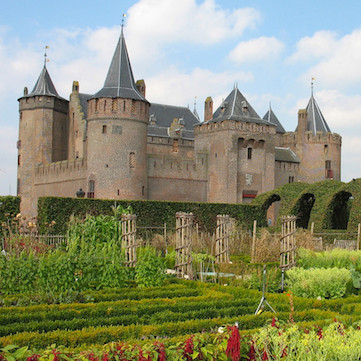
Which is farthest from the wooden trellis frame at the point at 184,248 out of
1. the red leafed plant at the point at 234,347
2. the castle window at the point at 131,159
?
the castle window at the point at 131,159

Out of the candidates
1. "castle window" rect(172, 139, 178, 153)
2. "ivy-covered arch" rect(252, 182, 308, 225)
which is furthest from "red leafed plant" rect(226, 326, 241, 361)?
"castle window" rect(172, 139, 178, 153)

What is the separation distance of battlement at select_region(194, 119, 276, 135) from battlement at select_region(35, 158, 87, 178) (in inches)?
382

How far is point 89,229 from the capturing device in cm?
1357

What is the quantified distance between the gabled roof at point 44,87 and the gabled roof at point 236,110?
1243 cm

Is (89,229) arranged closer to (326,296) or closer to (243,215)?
(326,296)

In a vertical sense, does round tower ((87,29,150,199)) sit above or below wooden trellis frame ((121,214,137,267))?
above

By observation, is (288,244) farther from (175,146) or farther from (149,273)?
(175,146)

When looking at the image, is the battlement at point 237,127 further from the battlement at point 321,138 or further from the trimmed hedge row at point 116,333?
the trimmed hedge row at point 116,333

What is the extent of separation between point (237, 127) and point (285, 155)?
8065mm

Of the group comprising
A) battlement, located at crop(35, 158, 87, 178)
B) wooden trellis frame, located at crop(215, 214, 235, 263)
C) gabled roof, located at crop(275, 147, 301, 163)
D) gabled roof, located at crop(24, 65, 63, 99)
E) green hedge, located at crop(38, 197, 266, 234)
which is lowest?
wooden trellis frame, located at crop(215, 214, 235, 263)

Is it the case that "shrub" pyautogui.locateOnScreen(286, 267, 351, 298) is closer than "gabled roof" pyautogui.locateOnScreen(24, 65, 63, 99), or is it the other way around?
"shrub" pyautogui.locateOnScreen(286, 267, 351, 298)

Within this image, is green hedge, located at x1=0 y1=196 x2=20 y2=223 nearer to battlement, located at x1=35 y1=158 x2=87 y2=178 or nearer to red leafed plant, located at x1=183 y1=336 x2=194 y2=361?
battlement, located at x1=35 y1=158 x2=87 y2=178

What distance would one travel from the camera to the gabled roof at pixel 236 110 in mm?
38906

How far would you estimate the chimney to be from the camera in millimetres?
43625
